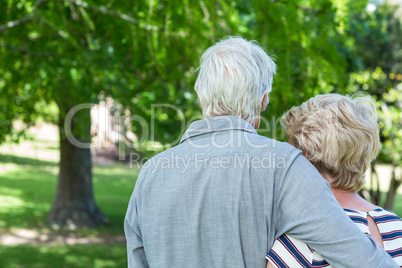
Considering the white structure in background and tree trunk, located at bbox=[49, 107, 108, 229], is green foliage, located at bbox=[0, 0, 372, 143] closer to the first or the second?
the white structure in background

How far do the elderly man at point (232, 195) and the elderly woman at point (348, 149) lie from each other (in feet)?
0.63

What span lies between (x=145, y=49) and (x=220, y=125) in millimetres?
2848

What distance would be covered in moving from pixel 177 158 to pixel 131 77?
13.7ft

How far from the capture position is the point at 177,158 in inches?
53.2

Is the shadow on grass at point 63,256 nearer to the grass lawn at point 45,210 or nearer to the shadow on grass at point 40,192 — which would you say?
the grass lawn at point 45,210

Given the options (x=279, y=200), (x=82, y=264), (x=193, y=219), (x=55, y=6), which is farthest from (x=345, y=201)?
(x=82, y=264)

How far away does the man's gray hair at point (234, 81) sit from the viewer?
52.6 inches

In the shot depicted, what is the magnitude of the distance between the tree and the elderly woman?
1.04m

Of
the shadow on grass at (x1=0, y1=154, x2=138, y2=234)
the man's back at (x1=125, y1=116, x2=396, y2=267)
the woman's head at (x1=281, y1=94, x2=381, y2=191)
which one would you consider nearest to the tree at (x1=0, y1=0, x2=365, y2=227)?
the woman's head at (x1=281, y1=94, x2=381, y2=191)

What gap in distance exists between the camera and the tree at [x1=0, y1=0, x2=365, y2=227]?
259 centimetres

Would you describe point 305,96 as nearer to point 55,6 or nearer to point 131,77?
point 55,6

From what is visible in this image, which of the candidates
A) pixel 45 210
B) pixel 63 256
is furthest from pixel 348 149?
pixel 45 210

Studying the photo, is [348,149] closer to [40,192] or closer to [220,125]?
[220,125]

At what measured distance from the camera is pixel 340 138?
1443mm
